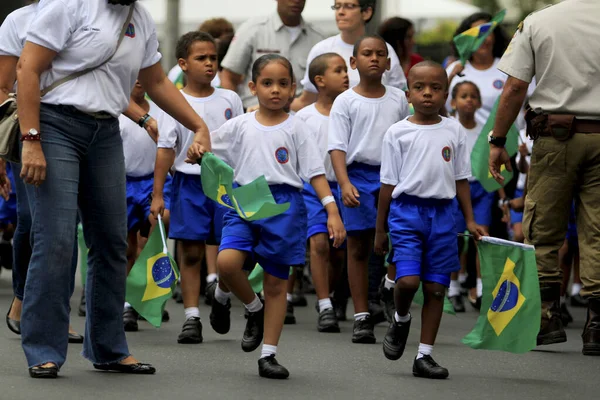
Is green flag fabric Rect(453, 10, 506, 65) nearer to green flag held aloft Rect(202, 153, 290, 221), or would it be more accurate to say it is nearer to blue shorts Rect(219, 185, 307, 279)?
blue shorts Rect(219, 185, 307, 279)

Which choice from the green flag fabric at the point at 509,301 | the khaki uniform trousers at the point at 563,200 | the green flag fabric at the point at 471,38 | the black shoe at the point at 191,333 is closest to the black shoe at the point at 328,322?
the black shoe at the point at 191,333

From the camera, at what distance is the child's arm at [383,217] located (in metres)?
7.36

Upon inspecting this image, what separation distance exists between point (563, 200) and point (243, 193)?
218cm

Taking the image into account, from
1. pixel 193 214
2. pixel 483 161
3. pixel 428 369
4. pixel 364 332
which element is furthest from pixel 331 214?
pixel 483 161

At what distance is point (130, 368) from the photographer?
6672 millimetres

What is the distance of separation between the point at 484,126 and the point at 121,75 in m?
4.09

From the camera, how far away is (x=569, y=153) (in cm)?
776

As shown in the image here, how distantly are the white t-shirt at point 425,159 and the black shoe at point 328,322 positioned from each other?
67.7 inches

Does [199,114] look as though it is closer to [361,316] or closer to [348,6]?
[361,316]

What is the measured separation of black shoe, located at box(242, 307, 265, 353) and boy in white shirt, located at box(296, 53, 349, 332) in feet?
6.14

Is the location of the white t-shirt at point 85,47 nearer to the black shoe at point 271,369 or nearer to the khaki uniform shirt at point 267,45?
the black shoe at point 271,369

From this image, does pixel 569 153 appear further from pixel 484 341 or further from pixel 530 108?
pixel 484 341

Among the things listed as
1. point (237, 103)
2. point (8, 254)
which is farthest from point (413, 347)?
point (8, 254)

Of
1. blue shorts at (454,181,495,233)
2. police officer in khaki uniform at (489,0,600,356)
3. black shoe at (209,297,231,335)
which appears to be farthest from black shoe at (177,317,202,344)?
blue shorts at (454,181,495,233)
